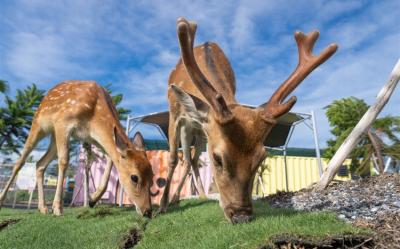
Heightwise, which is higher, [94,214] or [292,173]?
[292,173]

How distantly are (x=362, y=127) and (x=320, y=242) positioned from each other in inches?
135

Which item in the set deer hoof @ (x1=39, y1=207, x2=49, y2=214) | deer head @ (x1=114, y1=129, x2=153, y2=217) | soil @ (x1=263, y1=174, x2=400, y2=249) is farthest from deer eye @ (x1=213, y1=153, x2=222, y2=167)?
deer hoof @ (x1=39, y1=207, x2=49, y2=214)

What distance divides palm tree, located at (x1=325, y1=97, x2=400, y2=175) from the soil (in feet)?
11.2

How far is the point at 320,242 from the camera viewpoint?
234 cm

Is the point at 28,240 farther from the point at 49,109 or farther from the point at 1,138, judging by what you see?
the point at 1,138

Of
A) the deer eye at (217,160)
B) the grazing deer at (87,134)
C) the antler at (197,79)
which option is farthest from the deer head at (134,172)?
the antler at (197,79)

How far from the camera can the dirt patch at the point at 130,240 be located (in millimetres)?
3364

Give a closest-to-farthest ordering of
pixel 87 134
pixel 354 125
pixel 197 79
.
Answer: pixel 197 79 < pixel 87 134 < pixel 354 125

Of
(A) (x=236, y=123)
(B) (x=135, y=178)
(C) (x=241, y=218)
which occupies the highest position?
(A) (x=236, y=123)

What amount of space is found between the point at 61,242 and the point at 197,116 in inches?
77.1

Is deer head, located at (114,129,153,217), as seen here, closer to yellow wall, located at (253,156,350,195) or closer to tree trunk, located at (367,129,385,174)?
tree trunk, located at (367,129,385,174)

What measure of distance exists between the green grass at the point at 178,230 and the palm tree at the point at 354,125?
577cm

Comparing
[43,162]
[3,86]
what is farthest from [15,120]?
[43,162]

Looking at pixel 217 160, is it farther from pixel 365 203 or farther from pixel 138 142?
pixel 138 142
